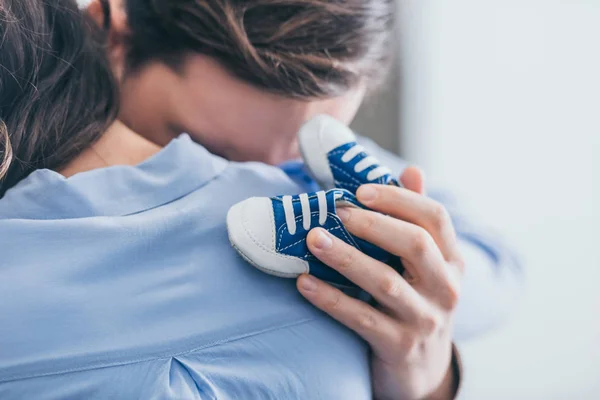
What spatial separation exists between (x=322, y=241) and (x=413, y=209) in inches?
5.4

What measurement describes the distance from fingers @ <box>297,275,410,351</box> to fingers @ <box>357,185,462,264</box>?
10cm

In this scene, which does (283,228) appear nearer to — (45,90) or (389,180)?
(389,180)

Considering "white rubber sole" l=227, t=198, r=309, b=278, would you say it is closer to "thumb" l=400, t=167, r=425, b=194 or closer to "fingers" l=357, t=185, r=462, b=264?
"fingers" l=357, t=185, r=462, b=264

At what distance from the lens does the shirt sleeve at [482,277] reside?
1009 millimetres

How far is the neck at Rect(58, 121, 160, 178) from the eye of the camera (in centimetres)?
70

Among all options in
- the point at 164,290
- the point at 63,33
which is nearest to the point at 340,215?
the point at 164,290

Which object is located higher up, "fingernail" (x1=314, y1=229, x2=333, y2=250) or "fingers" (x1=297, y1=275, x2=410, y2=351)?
"fingernail" (x1=314, y1=229, x2=333, y2=250)

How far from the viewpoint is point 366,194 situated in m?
0.70

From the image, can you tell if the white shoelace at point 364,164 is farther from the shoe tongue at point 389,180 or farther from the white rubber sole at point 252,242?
the white rubber sole at point 252,242

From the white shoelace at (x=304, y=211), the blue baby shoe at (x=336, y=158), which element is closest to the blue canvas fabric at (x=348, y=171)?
the blue baby shoe at (x=336, y=158)

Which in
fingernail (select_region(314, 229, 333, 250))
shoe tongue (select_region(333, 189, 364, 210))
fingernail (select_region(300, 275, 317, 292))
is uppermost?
shoe tongue (select_region(333, 189, 364, 210))

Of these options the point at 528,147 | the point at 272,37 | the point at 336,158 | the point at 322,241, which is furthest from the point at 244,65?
the point at 528,147

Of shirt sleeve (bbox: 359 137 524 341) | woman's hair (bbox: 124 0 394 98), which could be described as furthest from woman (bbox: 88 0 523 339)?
shirt sleeve (bbox: 359 137 524 341)

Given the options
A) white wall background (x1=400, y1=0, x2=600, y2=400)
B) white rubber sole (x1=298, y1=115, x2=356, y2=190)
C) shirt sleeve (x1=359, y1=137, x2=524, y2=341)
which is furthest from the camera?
white wall background (x1=400, y1=0, x2=600, y2=400)
